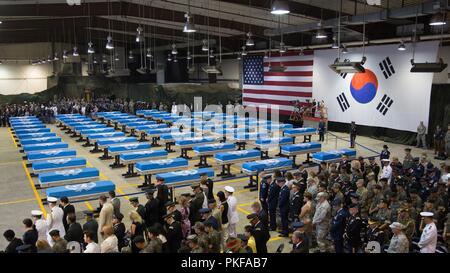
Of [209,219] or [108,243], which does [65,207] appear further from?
[209,219]

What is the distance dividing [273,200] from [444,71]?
50.2 ft

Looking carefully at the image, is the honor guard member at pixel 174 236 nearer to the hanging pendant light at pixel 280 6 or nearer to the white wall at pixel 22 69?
the hanging pendant light at pixel 280 6

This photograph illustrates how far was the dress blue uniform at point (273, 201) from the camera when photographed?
31.4ft

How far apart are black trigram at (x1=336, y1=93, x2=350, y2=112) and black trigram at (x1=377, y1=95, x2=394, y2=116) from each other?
2.26 m

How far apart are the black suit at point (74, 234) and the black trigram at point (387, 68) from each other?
764 inches

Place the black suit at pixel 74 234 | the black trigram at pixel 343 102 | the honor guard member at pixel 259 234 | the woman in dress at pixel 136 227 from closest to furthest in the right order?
1. the honor guard member at pixel 259 234
2. the black suit at pixel 74 234
3. the woman in dress at pixel 136 227
4. the black trigram at pixel 343 102

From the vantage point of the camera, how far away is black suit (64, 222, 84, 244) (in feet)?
23.6

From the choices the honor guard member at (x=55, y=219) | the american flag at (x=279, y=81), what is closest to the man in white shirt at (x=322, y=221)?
the honor guard member at (x=55, y=219)

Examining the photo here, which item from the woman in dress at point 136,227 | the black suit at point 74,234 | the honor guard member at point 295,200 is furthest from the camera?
the honor guard member at point 295,200

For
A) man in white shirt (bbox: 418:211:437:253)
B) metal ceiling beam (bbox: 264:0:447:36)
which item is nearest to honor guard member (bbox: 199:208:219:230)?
man in white shirt (bbox: 418:211:437:253)

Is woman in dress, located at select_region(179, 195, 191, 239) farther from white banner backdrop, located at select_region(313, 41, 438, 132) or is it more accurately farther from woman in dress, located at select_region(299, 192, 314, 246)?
white banner backdrop, located at select_region(313, 41, 438, 132)

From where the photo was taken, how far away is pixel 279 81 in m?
28.8
